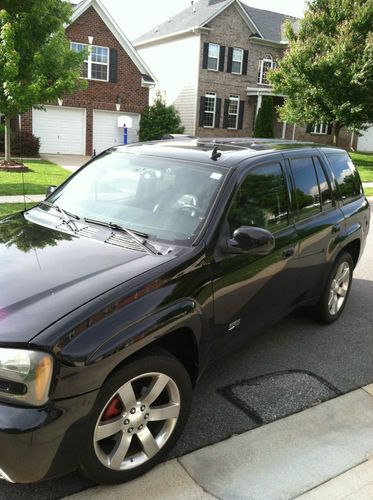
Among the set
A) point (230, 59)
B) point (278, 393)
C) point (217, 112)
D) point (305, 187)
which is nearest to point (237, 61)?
point (230, 59)

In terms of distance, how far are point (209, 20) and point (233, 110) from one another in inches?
205

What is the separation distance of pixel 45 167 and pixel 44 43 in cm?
471

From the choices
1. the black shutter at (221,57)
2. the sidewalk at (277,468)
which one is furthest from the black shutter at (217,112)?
the sidewalk at (277,468)

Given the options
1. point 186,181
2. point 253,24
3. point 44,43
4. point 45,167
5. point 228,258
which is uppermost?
point 253,24

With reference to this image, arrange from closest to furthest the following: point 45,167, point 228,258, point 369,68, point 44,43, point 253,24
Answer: point 228,258, point 44,43, point 45,167, point 369,68, point 253,24

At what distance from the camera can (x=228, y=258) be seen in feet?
10.3

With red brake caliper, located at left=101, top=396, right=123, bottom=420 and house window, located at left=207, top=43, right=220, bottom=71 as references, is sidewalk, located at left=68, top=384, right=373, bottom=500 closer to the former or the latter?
red brake caliper, located at left=101, top=396, right=123, bottom=420

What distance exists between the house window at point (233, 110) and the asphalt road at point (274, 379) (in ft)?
86.3

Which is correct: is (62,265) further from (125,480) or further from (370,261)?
(370,261)

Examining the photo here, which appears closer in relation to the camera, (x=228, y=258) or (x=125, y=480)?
(x=125, y=480)

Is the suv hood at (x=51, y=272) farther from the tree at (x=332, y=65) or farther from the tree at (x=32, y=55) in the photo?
the tree at (x=332, y=65)

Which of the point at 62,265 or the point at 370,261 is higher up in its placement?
A: the point at 62,265

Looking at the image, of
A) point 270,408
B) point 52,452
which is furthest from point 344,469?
point 52,452

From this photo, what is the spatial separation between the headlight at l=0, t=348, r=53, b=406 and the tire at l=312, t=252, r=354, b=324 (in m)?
3.18
